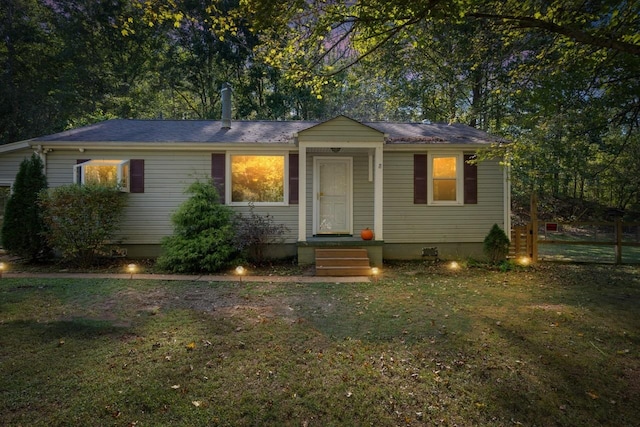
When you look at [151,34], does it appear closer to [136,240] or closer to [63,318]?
[136,240]

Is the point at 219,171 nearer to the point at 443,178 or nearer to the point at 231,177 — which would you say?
the point at 231,177

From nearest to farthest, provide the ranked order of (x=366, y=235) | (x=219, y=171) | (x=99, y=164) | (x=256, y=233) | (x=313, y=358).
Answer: (x=313, y=358), (x=256, y=233), (x=366, y=235), (x=99, y=164), (x=219, y=171)

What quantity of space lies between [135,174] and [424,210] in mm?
7370

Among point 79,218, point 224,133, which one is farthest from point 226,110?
point 79,218

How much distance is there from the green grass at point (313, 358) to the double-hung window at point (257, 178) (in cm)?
343

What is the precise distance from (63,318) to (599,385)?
5.73 metres

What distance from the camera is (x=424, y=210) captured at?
8555 millimetres

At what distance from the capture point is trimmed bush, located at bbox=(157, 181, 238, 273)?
6.96 metres

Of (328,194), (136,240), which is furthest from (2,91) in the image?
(328,194)

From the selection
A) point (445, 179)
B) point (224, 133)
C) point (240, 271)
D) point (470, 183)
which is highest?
point (224, 133)

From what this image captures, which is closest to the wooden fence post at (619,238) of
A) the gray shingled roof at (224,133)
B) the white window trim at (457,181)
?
the gray shingled roof at (224,133)

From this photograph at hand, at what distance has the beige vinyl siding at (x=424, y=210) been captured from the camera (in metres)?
8.53

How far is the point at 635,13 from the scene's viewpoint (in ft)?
13.6

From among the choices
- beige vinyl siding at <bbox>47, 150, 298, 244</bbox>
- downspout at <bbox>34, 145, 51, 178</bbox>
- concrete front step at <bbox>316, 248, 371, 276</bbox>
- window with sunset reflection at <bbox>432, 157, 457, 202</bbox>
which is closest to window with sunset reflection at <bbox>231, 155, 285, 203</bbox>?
beige vinyl siding at <bbox>47, 150, 298, 244</bbox>
